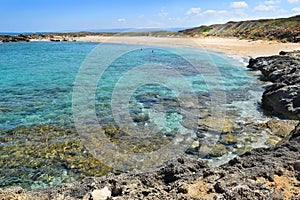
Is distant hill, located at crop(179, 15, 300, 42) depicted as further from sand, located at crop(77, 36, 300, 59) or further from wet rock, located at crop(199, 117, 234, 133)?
wet rock, located at crop(199, 117, 234, 133)

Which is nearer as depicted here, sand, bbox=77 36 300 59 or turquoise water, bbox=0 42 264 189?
turquoise water, bbox=0 42 264 189

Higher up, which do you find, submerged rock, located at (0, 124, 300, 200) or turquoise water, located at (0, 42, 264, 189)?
submerged rock, located at (0, 124, 300, 200)

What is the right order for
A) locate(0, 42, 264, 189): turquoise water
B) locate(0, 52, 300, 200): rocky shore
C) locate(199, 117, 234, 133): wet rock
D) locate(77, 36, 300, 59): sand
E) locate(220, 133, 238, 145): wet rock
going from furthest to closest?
locate(77, 36, 300, 59): sand < locate(199, 117, 234, 133): wet rock < locate(220, 133, 238, 145): wet rock < locate(0, 42, 264, 189): turquoise water < locate(0, 52, 300, 200): rocky shore

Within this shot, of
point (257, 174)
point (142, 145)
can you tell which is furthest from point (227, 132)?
point (257, 174)

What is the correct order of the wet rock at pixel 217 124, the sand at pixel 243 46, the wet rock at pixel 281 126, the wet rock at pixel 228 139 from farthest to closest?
the sand at pixel 243 46 < the wet rock at pixel 217 124 < the wet rock at pixel 281 126 < the wet rock at pixel 228 139

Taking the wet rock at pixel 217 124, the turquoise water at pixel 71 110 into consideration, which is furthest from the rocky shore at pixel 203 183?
the wet rock at pixel 217 124

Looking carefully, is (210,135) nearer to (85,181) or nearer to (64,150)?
(64,150)

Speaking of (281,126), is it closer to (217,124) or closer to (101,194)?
(217,124)

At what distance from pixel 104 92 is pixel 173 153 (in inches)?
423

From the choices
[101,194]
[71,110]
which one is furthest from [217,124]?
[101,194]

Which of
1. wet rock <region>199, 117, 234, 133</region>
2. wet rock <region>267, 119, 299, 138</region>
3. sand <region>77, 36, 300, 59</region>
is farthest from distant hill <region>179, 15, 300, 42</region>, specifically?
wet rock <region>199, 117, 234, 133</region>

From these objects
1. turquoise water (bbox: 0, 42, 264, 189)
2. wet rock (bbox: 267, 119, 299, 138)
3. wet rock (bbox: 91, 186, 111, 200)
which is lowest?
turquoise water (bbox: 0, 42, 264, 189)

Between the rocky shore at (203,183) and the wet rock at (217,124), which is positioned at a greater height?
the rocky shore at (203,183)

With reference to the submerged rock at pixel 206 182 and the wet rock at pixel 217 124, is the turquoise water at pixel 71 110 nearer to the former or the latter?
the wet rock at pixel 217 124
